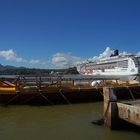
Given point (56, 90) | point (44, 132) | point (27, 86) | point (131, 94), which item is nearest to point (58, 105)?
point (56, 90)

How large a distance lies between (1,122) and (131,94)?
1126 centimetres

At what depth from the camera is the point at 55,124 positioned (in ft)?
45.7

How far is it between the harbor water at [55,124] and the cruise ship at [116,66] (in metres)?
41.1

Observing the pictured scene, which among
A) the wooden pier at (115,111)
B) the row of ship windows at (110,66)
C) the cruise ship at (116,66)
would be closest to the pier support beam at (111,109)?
the wooden pier at (115,111)

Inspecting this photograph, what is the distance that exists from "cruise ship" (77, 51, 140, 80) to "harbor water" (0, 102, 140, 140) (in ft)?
135

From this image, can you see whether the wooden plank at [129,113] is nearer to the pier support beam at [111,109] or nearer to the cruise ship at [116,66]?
the pier support beam at [111,109]

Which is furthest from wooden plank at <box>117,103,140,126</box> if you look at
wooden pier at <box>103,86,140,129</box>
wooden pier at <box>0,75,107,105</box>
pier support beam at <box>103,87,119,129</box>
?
wooden pier at <box>0,75,107,105</box>

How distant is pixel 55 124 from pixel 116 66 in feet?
176

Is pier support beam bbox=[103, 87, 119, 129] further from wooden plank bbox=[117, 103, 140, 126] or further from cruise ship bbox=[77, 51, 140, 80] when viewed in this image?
cruise ship bbox=[77, 51, 140, 80]

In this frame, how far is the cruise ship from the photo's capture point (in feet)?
195

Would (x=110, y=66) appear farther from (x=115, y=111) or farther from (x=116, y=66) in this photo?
(x=115, y=111)

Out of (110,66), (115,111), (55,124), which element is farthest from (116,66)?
(115,111)

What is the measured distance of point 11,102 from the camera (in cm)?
2011

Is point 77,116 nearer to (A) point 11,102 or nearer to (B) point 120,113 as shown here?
(B) point 120,113
